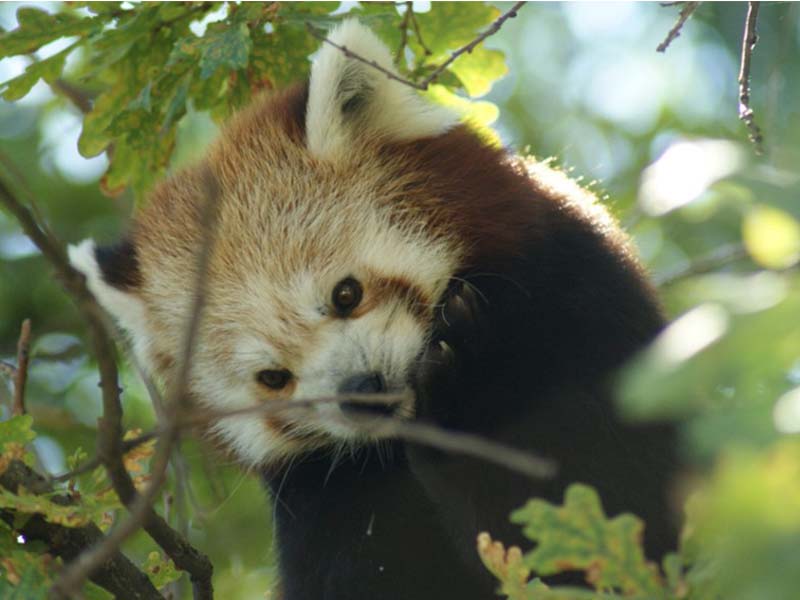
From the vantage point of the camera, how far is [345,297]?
332 centimetres

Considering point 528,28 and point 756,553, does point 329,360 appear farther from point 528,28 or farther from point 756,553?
point 528,28

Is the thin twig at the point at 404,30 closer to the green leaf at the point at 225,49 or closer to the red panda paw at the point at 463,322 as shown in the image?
the green leaf at the point at 225,49

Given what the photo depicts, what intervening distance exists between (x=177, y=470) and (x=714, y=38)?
5634 mm

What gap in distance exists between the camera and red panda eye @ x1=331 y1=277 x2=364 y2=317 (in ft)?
10.9

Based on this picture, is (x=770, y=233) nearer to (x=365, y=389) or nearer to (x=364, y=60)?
(x=365, y=389)

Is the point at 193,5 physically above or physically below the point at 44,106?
below

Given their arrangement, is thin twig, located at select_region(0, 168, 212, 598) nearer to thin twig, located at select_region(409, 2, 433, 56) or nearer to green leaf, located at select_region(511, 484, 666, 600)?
green leaf, located at select_region(511, 484, 666, 600)

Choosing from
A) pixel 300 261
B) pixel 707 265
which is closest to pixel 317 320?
pixel 300 261

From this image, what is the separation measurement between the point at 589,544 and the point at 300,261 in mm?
1895

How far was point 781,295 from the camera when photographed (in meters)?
1.25

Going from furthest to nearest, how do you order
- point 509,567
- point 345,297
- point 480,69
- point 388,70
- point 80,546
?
point 480,69, point 388,70, point 345,297, point 80,546, point 509,567

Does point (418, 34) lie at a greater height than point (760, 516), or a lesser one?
greater

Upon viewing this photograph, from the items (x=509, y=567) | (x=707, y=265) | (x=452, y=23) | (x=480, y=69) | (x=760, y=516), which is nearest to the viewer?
(x=760, y=516)

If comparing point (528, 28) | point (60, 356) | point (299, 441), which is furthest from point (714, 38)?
point (299, 441)
